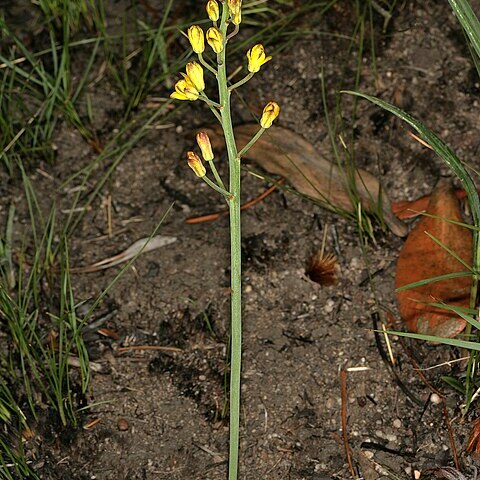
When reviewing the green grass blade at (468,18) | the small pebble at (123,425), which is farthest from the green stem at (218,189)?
the small pebble at (123,425)

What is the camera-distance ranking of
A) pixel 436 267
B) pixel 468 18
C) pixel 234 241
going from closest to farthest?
1. pixel 234 241
2. pixel 468 18
3. pixel 436 267

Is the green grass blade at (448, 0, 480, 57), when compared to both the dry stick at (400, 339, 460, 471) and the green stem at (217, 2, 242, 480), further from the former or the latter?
the dry stick at (400, 339, 460, 471)

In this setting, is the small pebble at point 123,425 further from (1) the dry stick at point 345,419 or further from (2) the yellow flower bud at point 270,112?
(2) the yellow flower bud at point 270,112

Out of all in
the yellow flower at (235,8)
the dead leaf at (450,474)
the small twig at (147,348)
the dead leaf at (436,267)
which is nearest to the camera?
the yellow flower at (235,8)

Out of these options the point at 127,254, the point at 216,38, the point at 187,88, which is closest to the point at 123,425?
the point at 127,254

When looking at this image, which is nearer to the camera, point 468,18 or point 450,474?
point 468,18

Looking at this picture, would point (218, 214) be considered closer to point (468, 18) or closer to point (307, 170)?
point (307, 170)
